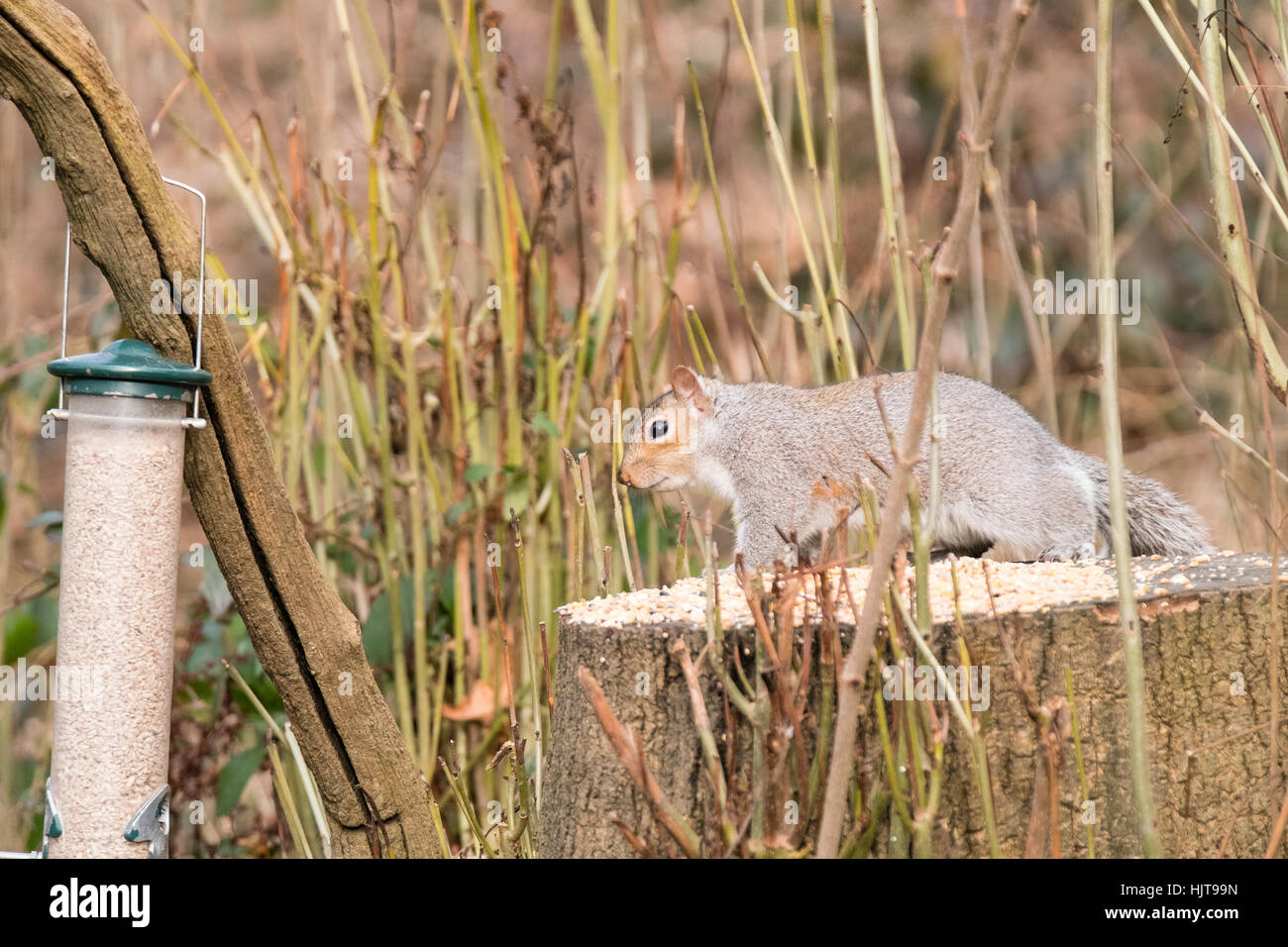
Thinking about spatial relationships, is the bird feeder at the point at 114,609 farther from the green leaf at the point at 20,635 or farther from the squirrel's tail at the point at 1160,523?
the squirrel's tail at the point at 1160,523

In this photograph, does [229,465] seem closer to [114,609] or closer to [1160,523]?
[114,609]

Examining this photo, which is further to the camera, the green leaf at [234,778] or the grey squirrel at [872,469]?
the green leaf at [234,778]

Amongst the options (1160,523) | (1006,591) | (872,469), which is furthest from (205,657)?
(1160,523)

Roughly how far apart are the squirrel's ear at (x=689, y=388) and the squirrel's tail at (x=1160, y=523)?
813 mm

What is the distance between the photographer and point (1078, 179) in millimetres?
5797

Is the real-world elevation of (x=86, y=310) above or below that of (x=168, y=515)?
above

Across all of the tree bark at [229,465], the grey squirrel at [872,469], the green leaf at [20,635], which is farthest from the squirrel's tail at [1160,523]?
the green leaf at [20,635]

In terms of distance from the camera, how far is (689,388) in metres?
2.59

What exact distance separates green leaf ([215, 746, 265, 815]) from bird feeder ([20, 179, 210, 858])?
2.80ft

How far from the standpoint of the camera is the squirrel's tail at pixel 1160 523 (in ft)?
7.65

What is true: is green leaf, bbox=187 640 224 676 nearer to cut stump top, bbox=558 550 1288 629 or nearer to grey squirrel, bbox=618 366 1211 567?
grey squirrel, bbox=618 366 1211 567

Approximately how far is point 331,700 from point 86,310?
6.45ft
